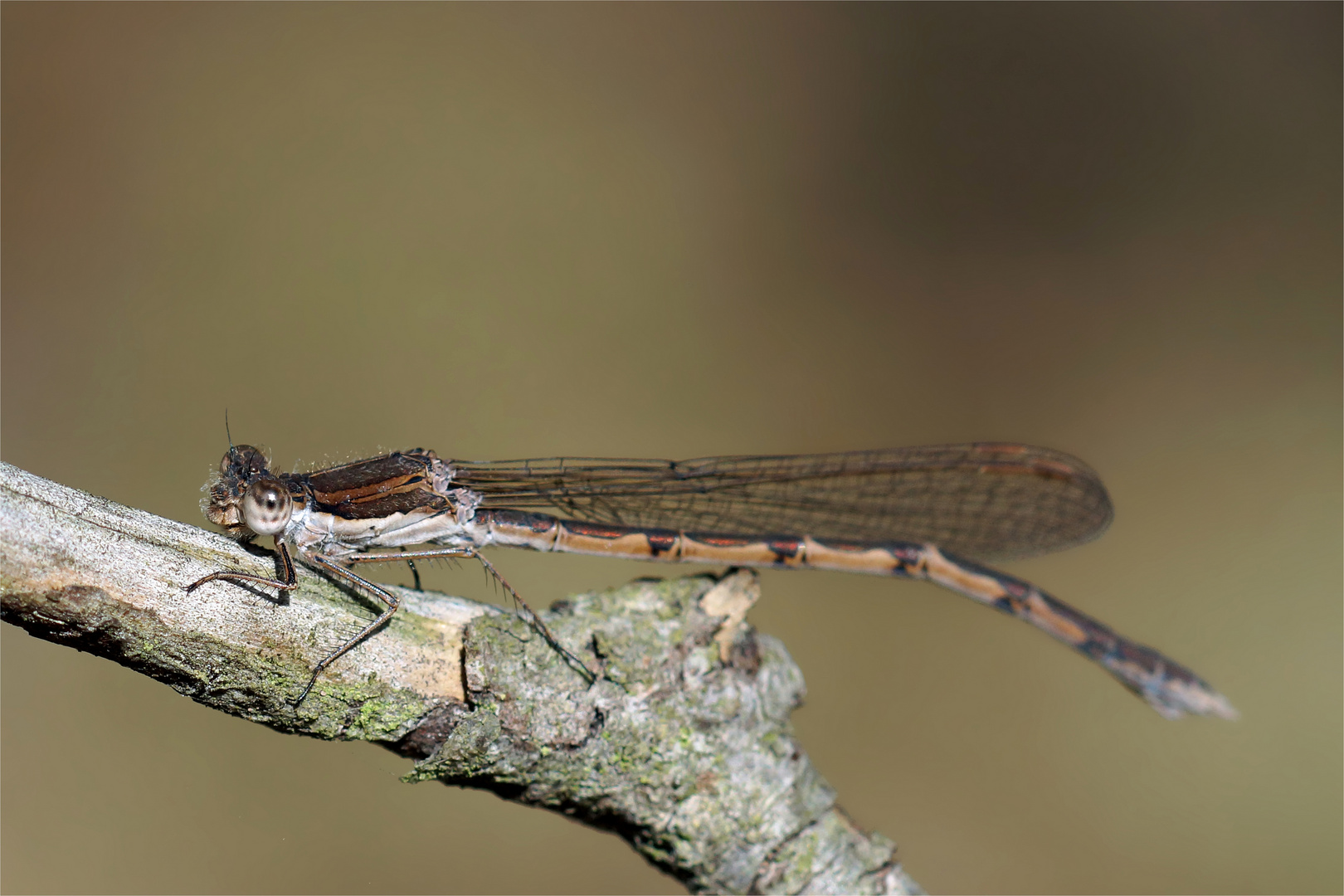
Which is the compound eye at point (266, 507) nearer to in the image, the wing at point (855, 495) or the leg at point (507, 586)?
the leg at point (507, 586)

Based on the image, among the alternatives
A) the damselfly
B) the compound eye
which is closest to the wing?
the damselfly

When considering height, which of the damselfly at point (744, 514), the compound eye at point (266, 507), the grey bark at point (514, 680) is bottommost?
the grey bark at point (514, 680)

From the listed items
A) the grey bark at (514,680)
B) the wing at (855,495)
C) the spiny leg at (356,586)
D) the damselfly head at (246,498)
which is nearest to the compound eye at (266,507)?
the damselfly head at (246,498)

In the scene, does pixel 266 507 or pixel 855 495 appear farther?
pixel 855 495

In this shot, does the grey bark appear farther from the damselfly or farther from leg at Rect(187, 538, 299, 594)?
the damselfly

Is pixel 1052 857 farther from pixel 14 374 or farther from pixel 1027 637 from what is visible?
pixel 14 374

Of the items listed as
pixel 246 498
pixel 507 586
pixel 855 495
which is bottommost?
pixel 507 586

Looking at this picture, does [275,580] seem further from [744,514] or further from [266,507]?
[744,514]

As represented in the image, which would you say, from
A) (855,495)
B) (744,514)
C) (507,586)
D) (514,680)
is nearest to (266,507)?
(507,586)
